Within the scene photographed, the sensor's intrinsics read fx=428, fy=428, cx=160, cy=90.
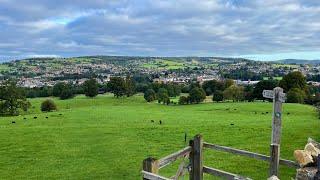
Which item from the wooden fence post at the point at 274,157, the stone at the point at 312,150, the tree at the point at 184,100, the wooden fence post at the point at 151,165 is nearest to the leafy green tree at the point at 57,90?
the tree at the point at 184,100

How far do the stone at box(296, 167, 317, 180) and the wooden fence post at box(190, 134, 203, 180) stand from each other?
347 cm

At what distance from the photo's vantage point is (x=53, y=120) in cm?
5409

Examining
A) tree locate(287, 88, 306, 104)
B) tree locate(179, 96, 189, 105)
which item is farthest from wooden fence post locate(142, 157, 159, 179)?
tree locate(179, 96, 189, 105)

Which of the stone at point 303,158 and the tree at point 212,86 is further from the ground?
the stone at point 303,158

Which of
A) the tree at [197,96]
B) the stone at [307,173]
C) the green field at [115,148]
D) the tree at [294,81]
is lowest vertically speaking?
the tree at [197,96]

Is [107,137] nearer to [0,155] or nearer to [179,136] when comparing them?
[179,136]

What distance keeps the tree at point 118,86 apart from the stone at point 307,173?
115817mm

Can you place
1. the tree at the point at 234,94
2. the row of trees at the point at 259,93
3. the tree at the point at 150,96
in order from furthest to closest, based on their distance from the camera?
the tree at the point at 150,96 < the tree at the point at 234,94 < the row of trees at the point at 259,93

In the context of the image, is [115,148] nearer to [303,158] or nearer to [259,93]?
[303,158]

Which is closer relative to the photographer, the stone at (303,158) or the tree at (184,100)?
the stone at (303,158)

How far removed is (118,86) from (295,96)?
5411 cm

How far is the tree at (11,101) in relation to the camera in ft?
304

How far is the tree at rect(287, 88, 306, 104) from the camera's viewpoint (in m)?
91.4

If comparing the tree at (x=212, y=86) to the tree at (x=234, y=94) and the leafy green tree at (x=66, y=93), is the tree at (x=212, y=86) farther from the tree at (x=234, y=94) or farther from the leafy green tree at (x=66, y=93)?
the leafy green tree at (x=66, y=93)
